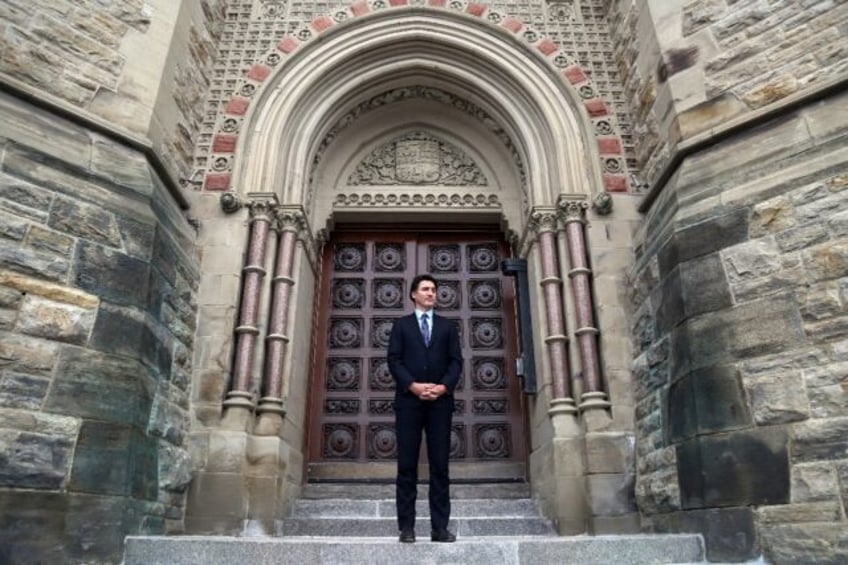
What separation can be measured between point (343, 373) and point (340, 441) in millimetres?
735

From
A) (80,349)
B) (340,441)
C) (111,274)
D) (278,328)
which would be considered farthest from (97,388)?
(340,441)

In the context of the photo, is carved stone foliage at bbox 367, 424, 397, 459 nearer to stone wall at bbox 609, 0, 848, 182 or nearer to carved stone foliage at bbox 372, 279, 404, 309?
carved stone foliage at bbox 372, 279, 404, 309

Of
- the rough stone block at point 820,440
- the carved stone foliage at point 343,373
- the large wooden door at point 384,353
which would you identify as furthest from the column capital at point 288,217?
the rough stone block at point 820,440

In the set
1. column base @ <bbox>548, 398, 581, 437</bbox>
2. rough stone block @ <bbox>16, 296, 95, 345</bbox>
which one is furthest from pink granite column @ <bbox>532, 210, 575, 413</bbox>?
rough stone block @ <bbox>16, 296, 95, 345</bbox>

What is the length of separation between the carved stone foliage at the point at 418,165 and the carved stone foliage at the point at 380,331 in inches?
67.0

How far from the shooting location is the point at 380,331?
6.96 m

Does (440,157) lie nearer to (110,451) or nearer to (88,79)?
(88,79)

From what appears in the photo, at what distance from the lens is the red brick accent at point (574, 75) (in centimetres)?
675

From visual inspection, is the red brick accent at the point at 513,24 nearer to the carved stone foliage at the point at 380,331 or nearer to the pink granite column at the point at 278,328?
the pink granite column at the point at 278,328

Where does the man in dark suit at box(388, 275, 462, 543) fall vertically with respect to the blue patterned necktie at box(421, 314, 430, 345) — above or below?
below

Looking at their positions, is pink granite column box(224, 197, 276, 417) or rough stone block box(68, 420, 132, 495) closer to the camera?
rough stone block box(68, 420, 132, 495)

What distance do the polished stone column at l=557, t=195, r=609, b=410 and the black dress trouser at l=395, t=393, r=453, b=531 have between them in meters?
2.05

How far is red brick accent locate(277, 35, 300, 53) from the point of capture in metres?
6.87

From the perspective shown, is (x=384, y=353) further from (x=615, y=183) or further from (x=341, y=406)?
(x=615, y=183)
